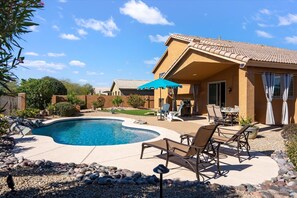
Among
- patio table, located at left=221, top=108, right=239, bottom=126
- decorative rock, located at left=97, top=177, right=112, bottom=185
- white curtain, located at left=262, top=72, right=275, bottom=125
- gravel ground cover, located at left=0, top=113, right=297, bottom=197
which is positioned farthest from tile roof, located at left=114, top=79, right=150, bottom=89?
decorative rock, located at left=97, top=177, right=112, bottom=185

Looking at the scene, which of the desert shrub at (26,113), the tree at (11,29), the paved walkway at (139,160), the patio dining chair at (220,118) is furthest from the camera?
the desert shrub at (26,113)

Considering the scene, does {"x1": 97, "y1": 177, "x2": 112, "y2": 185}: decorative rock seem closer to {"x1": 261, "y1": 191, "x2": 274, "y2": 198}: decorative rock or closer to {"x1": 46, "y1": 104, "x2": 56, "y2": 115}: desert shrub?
{"x1": 261, "y1": 191, "x2": 274, "y2": 198}: decorative rock

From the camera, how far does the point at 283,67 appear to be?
13406 millimetres

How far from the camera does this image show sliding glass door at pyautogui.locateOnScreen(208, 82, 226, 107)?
18438 millimetres

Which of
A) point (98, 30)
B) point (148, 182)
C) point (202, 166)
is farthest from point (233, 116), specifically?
point (98, 30)

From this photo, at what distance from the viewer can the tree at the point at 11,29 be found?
2.63 meters

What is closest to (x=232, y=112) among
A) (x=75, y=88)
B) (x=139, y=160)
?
(x=139, y=160)

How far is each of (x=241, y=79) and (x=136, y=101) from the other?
20.6 meters

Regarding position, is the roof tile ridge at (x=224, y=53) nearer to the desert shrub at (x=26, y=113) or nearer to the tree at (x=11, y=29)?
the tree at (x=11, y=29)

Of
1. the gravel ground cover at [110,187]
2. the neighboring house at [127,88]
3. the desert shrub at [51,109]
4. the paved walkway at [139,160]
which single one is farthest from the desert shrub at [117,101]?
the gravel ground cover at [110,187]

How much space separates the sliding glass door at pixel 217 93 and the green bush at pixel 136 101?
13666mm

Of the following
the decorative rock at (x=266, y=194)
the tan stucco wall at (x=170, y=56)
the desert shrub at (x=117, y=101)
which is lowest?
the decorative rock at (x=266, y=194)

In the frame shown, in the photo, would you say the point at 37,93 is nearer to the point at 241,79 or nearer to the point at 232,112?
the point at 232,112

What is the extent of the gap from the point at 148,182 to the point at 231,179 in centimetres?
196
